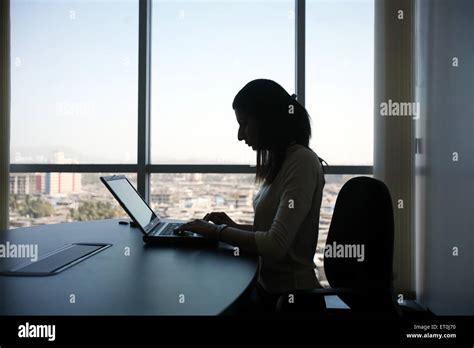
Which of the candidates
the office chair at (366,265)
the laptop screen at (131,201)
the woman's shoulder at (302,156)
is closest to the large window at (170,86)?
the laptop screen at (131,201)

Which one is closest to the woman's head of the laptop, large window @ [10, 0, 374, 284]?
the laptop

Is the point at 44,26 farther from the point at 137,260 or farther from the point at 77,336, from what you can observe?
the point at 77,336

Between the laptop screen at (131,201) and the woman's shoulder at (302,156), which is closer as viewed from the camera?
the woman's shoulder at (302,156)

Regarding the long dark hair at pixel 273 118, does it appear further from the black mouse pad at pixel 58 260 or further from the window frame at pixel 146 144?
the window frame at pixel 146 144

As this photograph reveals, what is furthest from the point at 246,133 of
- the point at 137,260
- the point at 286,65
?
the point at 286,65

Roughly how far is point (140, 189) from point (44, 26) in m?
1.68

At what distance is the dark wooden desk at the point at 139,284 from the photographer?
31.7 inches

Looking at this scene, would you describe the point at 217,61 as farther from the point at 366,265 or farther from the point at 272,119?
the point at 366,265

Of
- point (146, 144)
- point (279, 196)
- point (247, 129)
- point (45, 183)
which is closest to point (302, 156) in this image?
point (279, 196)

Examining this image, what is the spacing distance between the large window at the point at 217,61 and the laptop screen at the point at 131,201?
1389 millimetres

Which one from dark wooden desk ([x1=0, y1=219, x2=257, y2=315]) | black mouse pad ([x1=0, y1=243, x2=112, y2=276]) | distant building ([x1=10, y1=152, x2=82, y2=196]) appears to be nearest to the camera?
dark wooden desk ([x1=0, y1=219, x2=257, y2=315])

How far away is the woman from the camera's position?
1218 mm

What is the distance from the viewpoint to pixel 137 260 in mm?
1188

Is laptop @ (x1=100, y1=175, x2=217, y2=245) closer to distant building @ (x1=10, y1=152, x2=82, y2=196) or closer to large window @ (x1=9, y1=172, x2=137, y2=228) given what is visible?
large window @ (x1=9, y1=172, x2=137, y2=228)
